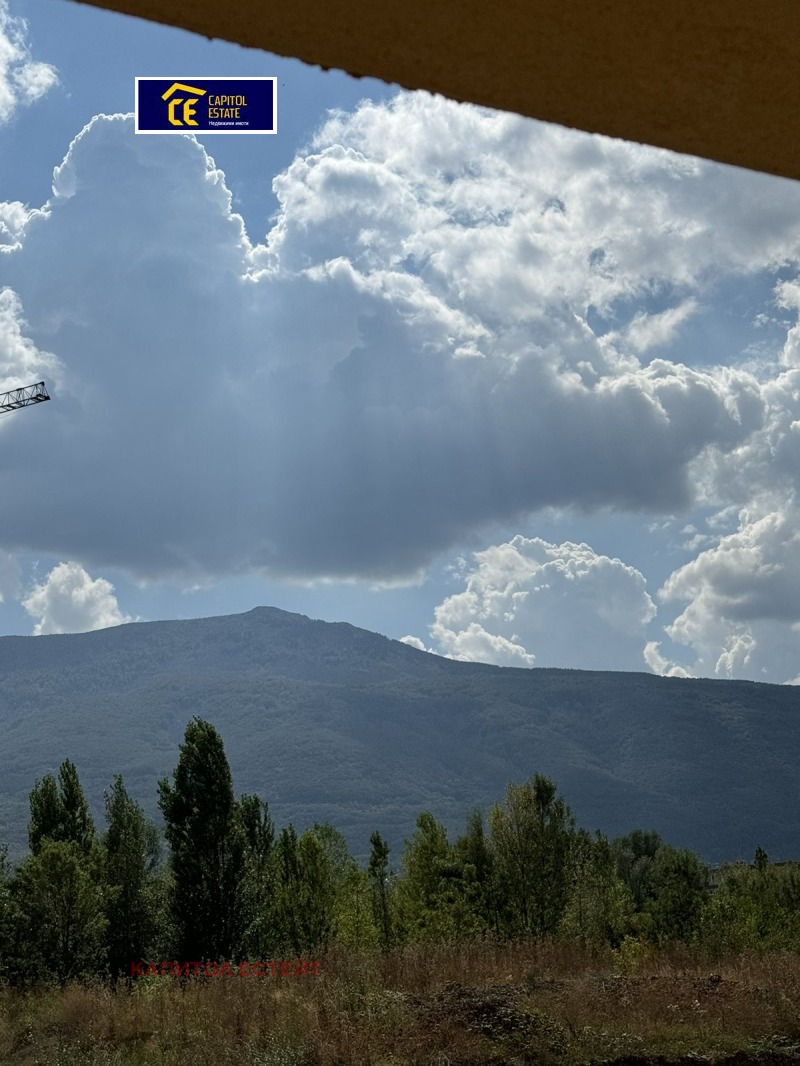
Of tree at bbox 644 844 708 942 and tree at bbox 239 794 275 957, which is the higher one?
tree at bbox 239 794 275 957

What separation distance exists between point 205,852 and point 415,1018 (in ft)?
55.3

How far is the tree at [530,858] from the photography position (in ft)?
107

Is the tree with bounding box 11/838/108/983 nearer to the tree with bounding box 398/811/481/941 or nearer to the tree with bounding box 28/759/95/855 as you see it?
the tree with bounding box 28/759/95/855

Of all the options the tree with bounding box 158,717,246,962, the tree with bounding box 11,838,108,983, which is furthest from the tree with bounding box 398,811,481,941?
the tree with bounding box 11,838,108,983

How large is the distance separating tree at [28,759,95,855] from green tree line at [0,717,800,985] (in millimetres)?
66

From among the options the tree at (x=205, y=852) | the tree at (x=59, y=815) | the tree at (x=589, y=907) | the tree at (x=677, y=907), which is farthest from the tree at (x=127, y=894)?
the tree at (x=677, y=907)

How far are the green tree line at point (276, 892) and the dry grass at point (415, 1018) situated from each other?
7684 mm

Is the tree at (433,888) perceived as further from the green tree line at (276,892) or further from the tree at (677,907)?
the tree at (677,907)

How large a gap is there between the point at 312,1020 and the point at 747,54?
14.0m

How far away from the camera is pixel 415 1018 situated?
527 inches

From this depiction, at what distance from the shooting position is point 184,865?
94.5 feet

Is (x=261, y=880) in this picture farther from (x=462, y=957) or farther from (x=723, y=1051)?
(x=723, y=1051)

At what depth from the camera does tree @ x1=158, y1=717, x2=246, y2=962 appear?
2811 cm

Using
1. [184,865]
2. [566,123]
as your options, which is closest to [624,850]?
[184,865]
